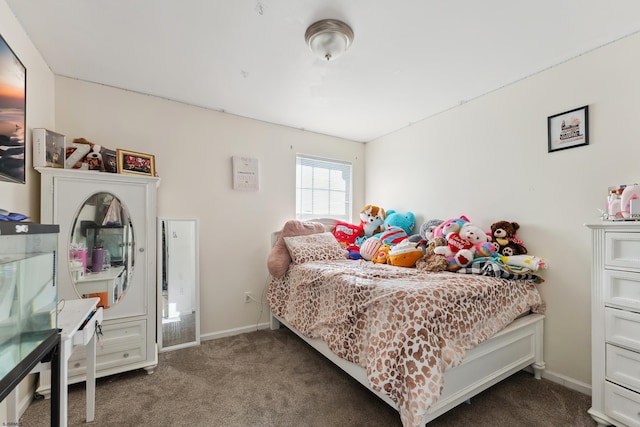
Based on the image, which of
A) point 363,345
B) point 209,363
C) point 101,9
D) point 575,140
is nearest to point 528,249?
point 575,140

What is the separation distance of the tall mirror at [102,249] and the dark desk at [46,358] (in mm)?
1055

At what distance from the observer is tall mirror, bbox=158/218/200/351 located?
7.91 feet

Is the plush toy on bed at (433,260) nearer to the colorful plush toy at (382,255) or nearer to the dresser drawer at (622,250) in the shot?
the colorful plush toy at (382,255)

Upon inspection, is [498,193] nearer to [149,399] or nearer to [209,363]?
[209,363]

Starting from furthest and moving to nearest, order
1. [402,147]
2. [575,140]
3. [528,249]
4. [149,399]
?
[402,147] → [528,249] → [575,140] → [149,399]

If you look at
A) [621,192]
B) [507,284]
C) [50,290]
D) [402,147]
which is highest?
[402,147]

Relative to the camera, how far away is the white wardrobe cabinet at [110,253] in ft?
6.07

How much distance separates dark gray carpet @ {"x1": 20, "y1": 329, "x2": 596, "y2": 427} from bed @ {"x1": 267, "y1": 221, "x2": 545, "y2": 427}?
0.16 m

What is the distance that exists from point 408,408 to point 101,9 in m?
2.59

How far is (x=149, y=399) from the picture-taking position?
1.75 metres

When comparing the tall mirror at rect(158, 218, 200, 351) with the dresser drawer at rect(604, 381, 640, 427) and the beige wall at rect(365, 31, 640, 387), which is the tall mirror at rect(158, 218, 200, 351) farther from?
the dresser drawer at rect(604, 381, 640, 427)

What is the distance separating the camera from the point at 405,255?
237 centimetres

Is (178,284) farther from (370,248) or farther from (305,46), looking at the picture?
(305,46)

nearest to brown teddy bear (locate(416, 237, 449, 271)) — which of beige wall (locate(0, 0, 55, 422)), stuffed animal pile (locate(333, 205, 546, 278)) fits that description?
stuffed animal pile (locate(333, 205, 546, 278))
